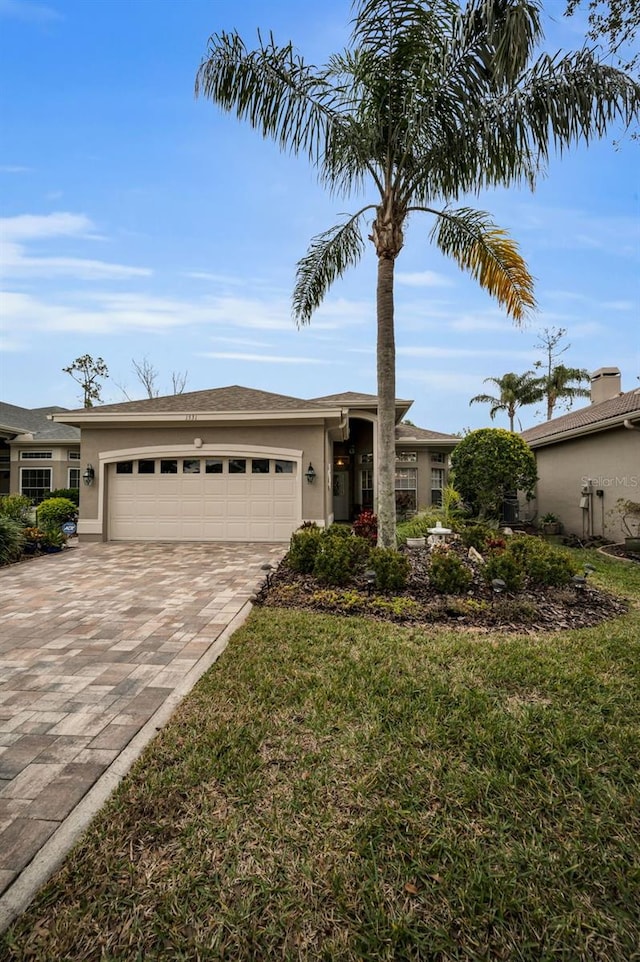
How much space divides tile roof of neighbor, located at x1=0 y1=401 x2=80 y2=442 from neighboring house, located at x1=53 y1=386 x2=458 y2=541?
21.0 feet

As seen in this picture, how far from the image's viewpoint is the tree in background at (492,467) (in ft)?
41.5

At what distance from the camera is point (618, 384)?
1616 cm

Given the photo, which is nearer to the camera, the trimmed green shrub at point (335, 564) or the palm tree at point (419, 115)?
the palm tree at point (419, 115)

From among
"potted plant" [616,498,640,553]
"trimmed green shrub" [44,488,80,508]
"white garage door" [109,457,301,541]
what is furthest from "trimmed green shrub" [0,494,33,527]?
"potted plant" [616,498,640,553]

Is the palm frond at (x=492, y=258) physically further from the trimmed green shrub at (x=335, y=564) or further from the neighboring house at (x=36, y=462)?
the neighboring house at (x=36, y=462)

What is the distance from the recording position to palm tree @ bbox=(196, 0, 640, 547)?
603cm

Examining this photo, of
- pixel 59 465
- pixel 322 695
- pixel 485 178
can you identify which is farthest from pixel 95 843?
pixel 59 465

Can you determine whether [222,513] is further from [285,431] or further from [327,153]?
[327,153]

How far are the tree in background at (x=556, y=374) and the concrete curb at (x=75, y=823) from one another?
29.7 meters

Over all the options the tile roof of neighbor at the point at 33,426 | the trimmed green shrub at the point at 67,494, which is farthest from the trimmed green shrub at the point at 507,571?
the tile roof of neighbor at the point at 33,426

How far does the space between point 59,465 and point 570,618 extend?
59.4ft

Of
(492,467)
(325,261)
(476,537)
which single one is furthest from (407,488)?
(325,261)

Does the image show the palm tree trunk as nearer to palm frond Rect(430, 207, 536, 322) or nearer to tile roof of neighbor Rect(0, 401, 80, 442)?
palm frond Rect(430, 207, 536, 322)

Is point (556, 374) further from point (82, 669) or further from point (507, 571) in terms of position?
point (82, 669)
